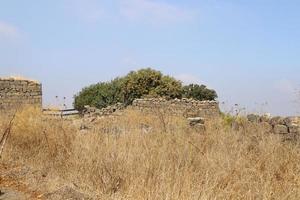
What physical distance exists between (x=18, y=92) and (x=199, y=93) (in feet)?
66.2

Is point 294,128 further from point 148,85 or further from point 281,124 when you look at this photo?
point 148,85

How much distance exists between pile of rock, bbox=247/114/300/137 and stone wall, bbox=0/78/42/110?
14.3 metres

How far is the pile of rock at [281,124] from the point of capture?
1032cm

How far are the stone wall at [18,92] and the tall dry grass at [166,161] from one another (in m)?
13.4

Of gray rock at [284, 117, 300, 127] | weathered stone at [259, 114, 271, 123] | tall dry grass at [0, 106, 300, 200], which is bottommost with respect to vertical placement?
tall dry grass at [0, 106, 300, 200]

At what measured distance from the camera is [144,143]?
7348mm

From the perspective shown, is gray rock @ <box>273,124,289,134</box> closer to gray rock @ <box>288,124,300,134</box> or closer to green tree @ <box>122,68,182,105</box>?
gray rock @ <box>288,124,300,134</box>

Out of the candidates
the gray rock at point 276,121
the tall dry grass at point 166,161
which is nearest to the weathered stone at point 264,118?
the gray rock at point 276,121

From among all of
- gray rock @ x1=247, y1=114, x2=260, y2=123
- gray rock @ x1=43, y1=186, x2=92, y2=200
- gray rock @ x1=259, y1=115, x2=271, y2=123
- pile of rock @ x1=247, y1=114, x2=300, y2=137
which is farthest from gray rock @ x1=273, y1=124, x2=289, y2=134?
gray rock @ x1=43, y1=186, x2=92, y2=200

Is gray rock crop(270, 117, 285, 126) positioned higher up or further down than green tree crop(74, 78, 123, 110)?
further down

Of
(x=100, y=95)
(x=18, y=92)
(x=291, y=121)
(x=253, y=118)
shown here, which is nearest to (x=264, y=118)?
(x=253, y=118)

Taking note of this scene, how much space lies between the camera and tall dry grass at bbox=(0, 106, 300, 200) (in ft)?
17.4

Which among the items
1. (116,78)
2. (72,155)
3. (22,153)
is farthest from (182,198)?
(116,78)

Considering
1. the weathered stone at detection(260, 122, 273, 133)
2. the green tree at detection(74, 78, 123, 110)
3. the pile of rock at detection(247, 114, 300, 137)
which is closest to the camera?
the weathered stone at detection(260, 122, 273, 133)
